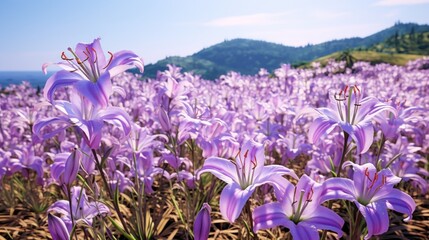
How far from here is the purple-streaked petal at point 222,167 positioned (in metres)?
1.88

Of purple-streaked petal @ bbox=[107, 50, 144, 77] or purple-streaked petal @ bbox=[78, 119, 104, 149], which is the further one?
purple-streaked petal @ bbox=[107, 50, 144, 77]

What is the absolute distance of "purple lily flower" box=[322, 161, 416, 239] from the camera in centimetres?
171

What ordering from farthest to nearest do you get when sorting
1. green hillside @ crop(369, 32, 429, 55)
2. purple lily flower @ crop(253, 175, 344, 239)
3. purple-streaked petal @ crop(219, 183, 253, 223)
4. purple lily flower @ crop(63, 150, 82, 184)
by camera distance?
1. green hillside @ crop(369, 32, 429, 55)
2. purple lily flower @ crop(63, 150, 82, 184)
3. purple lily flower @ crop(253, 175, 344, 239)
4. purple-streaked petal @ crop(219, 183, 253, 223)

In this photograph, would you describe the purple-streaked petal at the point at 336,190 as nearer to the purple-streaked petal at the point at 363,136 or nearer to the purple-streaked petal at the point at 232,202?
the purple-streaked petal at the point at 363,136

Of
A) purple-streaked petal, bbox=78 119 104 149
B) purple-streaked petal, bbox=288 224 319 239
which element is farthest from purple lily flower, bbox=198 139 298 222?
purple-streaked petal, bbox=78 119 104 149

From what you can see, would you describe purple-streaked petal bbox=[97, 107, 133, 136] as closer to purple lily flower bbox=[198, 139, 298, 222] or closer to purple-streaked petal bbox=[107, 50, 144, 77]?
purple-streaked petal bbox=[107, 50, 144, 77]

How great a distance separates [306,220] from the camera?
1763 millimetres

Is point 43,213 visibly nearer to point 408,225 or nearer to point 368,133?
point 368,133

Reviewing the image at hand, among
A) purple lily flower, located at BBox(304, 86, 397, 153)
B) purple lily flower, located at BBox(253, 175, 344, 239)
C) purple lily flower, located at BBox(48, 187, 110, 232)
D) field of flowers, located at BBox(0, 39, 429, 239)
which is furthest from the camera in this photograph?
purple lily flower, located at BBox(48, 187, 110, 232)

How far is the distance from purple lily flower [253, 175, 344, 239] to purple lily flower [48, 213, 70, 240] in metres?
1.19

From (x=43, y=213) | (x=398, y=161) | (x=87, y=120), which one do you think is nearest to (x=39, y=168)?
(x=43, y=213)

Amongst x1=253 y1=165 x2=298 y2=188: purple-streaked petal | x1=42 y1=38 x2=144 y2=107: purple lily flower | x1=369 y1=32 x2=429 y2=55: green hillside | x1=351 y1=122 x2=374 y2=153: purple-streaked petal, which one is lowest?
x1=253 y1=165 x2=298 y2=188: purple-streaked petal

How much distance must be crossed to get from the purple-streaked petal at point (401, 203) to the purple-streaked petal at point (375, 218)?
0.29ft

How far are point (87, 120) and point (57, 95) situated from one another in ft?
41.0
